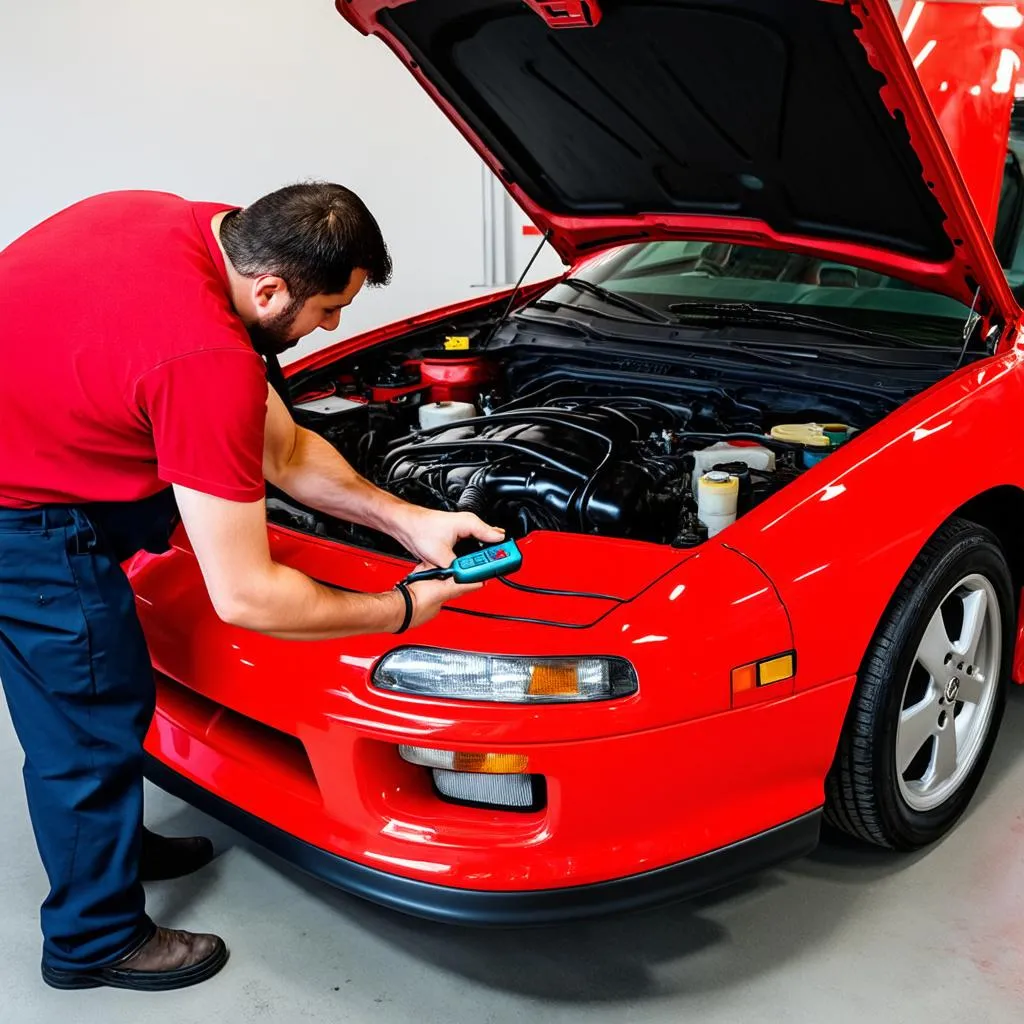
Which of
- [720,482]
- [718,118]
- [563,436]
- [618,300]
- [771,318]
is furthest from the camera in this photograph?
[618,300]

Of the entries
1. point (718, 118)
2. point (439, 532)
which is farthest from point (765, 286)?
point (439, 532)

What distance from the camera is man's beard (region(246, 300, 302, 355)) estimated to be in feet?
5.12

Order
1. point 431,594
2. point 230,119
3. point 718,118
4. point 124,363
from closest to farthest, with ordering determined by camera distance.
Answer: point 124,363 → point 431,594 → point 718,118 → point 230,119

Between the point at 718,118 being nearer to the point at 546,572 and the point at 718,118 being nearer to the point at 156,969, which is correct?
the point at 546,572

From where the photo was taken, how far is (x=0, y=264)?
5.34ft

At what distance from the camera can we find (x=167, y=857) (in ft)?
6.95

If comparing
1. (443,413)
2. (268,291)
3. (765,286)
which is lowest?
(443,413)

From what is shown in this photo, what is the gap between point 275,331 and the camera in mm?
1603

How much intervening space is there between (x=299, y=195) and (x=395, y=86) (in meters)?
4.76

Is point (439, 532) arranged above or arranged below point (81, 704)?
above

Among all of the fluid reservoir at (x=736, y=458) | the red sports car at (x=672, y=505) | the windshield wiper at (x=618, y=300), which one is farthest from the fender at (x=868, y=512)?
the windshield wiper at (x=618, y=300)

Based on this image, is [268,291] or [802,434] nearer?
[268,291]

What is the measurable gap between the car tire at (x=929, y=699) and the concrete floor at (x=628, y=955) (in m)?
0.14

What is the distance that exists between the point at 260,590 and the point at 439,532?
0.42m
